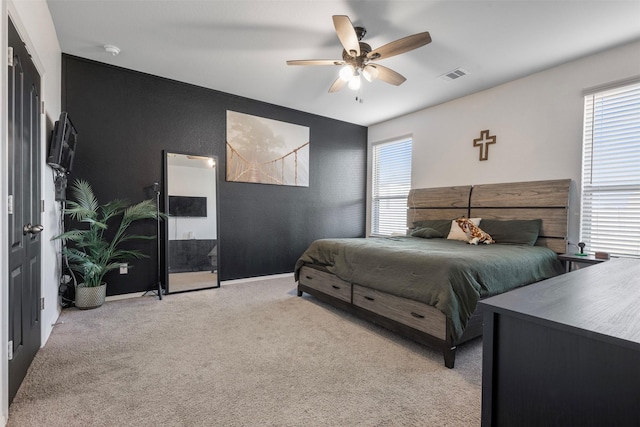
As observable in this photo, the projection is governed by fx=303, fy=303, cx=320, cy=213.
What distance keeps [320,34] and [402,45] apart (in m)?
0.83

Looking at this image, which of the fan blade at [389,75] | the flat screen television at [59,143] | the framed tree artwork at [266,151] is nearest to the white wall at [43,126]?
the flat screen television at [59,143]

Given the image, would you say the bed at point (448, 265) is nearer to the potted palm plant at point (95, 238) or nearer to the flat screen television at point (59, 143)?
the potted palm plant at point (95, 238)

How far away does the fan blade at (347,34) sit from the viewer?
Result: 2217 mm

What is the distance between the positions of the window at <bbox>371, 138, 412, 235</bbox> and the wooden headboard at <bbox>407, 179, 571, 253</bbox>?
0.39 meters

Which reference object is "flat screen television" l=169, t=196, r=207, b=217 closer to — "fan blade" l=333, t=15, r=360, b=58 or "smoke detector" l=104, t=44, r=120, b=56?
"smoke detector" l=104, t=44, r=120, b=56

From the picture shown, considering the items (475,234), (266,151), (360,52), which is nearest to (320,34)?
(360,52)

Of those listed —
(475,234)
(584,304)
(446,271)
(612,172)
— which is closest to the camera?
(584,304)

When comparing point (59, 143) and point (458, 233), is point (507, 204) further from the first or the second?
point (59, 143)

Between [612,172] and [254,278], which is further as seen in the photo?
[254,278]

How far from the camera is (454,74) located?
369 cm

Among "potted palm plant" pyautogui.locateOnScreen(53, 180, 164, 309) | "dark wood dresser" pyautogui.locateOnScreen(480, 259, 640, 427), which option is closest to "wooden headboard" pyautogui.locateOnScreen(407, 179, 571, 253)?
"dark wood dresser" pyautogui.locateOnScreen(480, 259, 640, 427)

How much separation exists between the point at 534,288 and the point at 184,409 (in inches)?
71.3

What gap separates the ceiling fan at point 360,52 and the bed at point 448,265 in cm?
170

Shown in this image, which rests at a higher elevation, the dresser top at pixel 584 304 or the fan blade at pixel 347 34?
the fan blade at pixel 347 34
